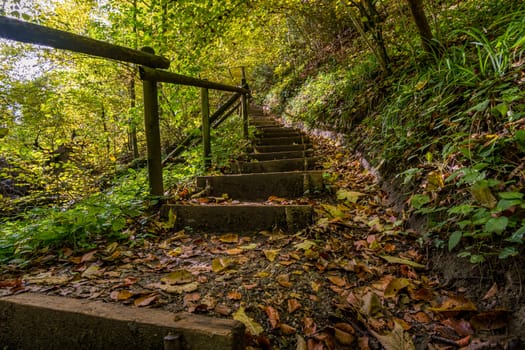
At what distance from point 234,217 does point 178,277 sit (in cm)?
81

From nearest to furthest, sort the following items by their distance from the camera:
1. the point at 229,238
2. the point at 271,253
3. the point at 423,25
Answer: the point at 271,253 < the point at 229,238 < the point at 423,25

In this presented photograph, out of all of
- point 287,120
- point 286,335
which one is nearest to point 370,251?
point 286,335

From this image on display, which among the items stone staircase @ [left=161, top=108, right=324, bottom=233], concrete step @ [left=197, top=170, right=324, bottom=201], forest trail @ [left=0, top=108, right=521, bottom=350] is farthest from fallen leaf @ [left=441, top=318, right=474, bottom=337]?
concrete step @ [left=197, top=170, right=324, bottom=201]

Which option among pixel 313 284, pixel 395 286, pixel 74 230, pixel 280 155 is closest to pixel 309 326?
pixel 313 284

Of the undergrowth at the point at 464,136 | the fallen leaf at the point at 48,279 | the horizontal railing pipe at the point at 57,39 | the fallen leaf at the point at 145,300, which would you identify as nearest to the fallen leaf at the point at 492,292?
the undergrowth at the point at 464,136

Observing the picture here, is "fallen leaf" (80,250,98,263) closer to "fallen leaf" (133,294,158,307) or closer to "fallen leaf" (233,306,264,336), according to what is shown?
"fallen leaf" (133,294,158,307)

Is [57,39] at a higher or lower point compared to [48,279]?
higher

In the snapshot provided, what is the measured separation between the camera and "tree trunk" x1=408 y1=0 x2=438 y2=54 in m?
2.74

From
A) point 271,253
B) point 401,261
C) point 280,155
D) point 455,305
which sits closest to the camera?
point 455,305

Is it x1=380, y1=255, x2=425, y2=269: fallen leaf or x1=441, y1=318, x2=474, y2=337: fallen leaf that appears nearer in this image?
x1=441, y1=318, x2=474, y2=337: fallen leaf

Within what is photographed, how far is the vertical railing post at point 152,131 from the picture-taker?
2.32m

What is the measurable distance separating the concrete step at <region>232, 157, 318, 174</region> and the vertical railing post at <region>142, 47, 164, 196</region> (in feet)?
4.57

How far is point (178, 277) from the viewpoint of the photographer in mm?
Answer: 1566

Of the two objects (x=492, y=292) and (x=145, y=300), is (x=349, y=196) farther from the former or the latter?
(x=145, y=300)
